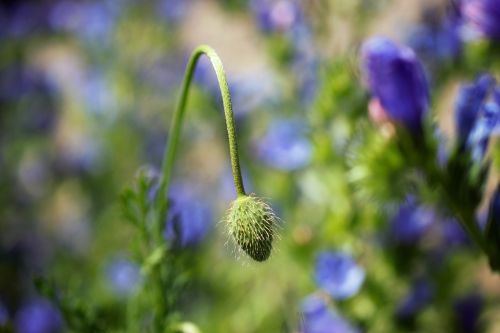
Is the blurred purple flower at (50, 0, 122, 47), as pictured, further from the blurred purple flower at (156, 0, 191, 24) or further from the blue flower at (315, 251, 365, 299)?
the blue flower at (315, 251, 365, 299)

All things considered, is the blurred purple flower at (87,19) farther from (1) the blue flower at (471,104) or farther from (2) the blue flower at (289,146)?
(1) the blue flower at (471,104)

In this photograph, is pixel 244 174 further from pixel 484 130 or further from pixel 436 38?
pixel 484 130

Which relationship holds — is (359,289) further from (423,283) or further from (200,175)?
(200,175)

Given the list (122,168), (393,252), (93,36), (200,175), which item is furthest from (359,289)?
(93,36)

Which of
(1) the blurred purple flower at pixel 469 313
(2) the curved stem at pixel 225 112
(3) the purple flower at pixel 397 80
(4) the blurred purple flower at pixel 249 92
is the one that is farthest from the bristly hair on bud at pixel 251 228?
(4) the blurred purple flower at pixel 249 92

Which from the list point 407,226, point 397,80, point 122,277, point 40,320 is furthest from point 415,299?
point 40,320

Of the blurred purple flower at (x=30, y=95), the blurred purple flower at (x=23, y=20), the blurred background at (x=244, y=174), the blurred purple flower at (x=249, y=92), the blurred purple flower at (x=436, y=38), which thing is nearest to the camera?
the blurred background at (x=244, y=174)

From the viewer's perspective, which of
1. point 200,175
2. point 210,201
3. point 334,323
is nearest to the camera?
point 334,323
